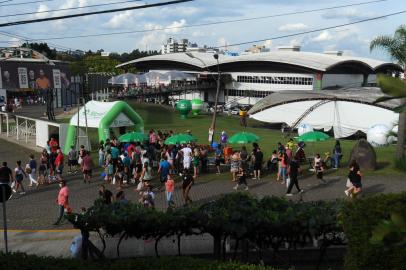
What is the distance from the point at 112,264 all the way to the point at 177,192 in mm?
10693

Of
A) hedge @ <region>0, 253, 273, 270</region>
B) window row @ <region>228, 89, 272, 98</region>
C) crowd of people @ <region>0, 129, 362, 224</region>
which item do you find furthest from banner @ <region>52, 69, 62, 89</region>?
hedge @ <region>0, 253, 273, 270</region>

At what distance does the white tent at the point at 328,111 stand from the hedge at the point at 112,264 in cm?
3417

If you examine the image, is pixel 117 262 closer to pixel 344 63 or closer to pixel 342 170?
pixel 342 170

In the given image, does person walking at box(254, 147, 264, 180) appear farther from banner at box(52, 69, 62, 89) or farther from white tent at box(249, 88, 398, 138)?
banner at box(52, 69, 62, 89)

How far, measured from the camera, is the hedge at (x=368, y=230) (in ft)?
23.4

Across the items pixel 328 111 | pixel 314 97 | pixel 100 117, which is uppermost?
pixel 314 97

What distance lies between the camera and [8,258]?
714cm

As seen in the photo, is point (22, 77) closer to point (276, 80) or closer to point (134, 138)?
point (134, 138)

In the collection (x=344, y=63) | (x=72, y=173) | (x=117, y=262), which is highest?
(x=344, y=63)

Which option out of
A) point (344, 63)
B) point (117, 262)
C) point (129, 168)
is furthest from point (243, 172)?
point (344, 63)

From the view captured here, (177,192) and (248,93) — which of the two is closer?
(177,192)

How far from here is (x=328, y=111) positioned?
42344 millimetres

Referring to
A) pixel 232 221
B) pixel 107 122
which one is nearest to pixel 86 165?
pixel 107 122

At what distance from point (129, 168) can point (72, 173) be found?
3759mm
